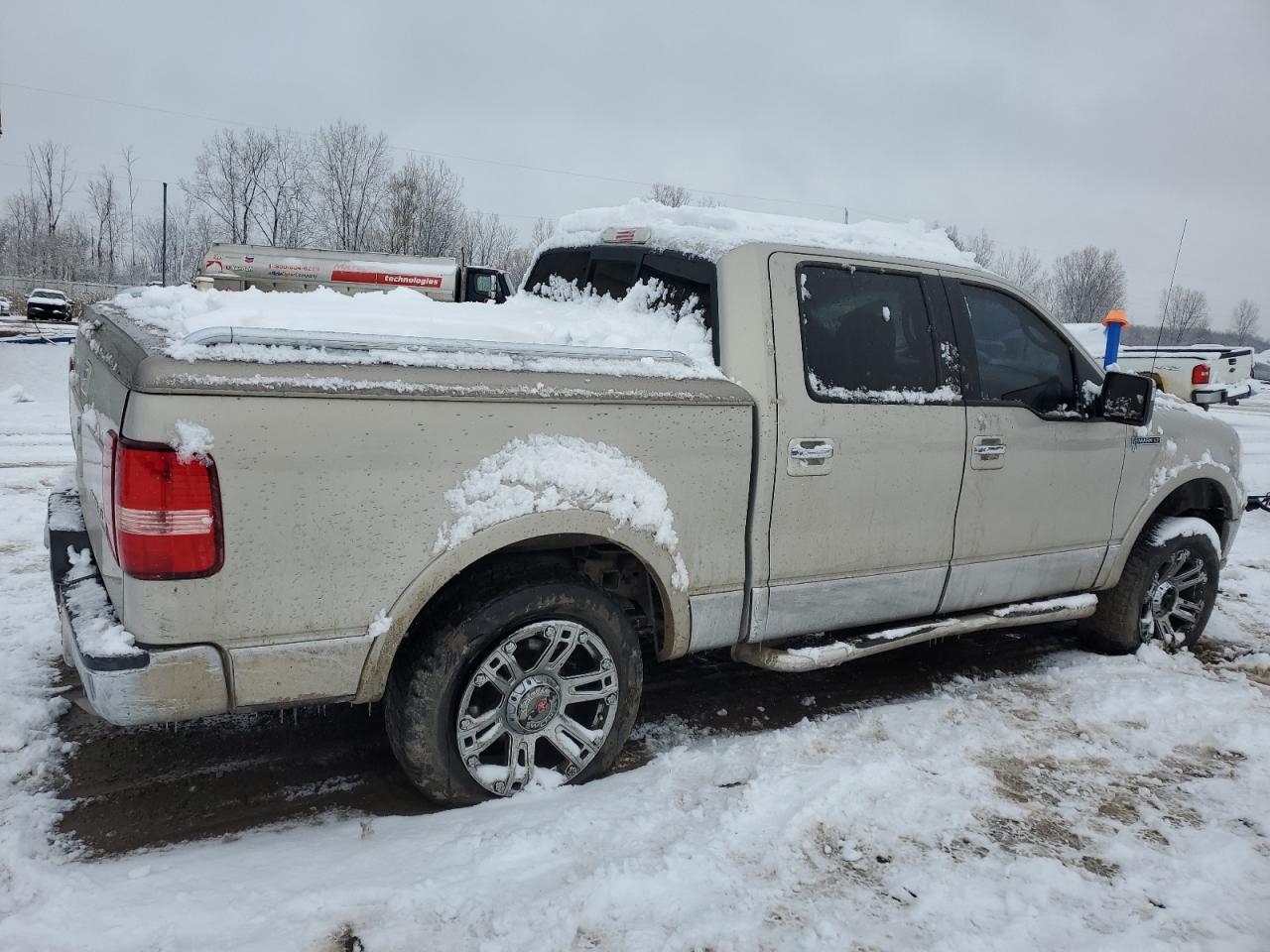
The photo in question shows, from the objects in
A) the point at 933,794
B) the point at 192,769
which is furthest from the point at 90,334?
the point at 933,794

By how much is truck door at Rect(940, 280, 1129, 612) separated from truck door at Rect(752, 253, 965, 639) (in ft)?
0.48

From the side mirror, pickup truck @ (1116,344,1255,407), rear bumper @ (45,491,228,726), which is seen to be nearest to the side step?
the side mirror

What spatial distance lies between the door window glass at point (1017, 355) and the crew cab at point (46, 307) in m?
39.5

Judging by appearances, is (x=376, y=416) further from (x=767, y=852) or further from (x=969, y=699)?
(x=969, y=699)

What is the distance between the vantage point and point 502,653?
294 cm

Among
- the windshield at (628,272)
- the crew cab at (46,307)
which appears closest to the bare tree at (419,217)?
the crew cab at (46,307)

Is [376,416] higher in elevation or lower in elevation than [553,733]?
higher

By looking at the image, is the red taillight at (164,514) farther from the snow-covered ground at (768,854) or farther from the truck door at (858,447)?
the truck door at (858,447)

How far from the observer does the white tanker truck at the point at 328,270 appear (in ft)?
72.3

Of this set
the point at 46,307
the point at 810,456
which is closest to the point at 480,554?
the point at 810,456

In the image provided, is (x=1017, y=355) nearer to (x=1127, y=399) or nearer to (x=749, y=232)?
(x=1127, y=399)

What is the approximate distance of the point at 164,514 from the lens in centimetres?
235

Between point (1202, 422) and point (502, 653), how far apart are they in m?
4.14

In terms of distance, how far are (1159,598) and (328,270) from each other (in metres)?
21.0
